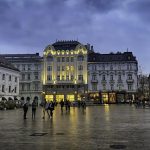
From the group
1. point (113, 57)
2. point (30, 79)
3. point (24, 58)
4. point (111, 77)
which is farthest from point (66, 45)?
point (111, 77)

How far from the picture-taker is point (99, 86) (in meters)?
108

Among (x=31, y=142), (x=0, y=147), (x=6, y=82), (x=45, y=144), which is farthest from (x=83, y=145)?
(x=6, y=82)

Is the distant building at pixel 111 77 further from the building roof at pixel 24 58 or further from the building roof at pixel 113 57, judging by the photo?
the building roof at pixel 24 58

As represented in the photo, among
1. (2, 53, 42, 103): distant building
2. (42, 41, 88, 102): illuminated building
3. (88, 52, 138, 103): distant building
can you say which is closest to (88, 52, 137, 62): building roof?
(88, 52, 138, 103): distant building

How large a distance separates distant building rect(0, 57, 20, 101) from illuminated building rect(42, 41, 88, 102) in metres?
22.8

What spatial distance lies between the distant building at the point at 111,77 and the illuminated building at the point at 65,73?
10.8 ft

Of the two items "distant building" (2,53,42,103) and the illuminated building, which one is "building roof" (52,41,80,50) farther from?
"distant building" (2,53,42,103)

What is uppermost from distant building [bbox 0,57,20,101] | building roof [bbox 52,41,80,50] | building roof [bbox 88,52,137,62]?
building roof [bbox 52,41,80,50]

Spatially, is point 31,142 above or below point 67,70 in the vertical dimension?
below

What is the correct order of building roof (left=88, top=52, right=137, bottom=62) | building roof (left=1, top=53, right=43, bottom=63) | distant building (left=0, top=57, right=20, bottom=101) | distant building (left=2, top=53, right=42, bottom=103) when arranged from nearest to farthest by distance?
distant building (left=0, top=57, right=20, bottom=101), building roof (left=88, top=52, right=137, bottom=62), distant building (left=2, top=53, right=42, bottom=103), building roof (left=1, top=53, right=43, bottom=63)

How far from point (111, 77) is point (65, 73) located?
1734cm

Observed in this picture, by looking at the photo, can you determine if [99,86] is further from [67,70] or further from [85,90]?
[67,70]

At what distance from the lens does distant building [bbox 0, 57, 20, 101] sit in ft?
254

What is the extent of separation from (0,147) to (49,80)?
9860 cm
